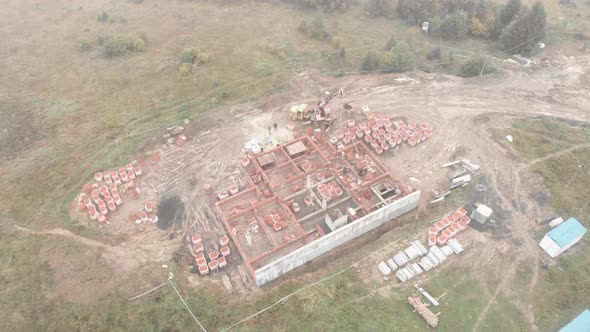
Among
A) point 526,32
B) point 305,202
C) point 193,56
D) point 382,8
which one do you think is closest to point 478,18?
point 526,32

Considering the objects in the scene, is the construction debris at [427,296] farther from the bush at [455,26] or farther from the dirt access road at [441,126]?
the bush at [455,26]

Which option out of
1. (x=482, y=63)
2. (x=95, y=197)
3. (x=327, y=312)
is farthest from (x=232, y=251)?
(x=482, y=63)

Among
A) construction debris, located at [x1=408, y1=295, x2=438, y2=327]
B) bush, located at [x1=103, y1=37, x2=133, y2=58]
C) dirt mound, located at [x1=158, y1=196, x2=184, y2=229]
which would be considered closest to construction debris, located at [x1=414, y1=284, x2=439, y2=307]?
construction debris, located at [x1=408, y1=295, x2=438, y2=327]

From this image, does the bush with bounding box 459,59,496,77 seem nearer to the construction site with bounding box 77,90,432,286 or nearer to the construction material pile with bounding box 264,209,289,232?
the construction site with bounding box 77,90,432,286

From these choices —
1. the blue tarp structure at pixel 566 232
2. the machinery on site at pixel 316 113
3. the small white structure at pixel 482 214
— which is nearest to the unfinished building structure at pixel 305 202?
the machinery on site at pixel 316 113

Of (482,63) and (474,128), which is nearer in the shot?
(474,128)

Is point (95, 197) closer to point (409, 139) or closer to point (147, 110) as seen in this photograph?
point (147, 110)

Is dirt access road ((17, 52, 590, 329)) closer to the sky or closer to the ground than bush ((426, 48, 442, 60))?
closer to the ground
